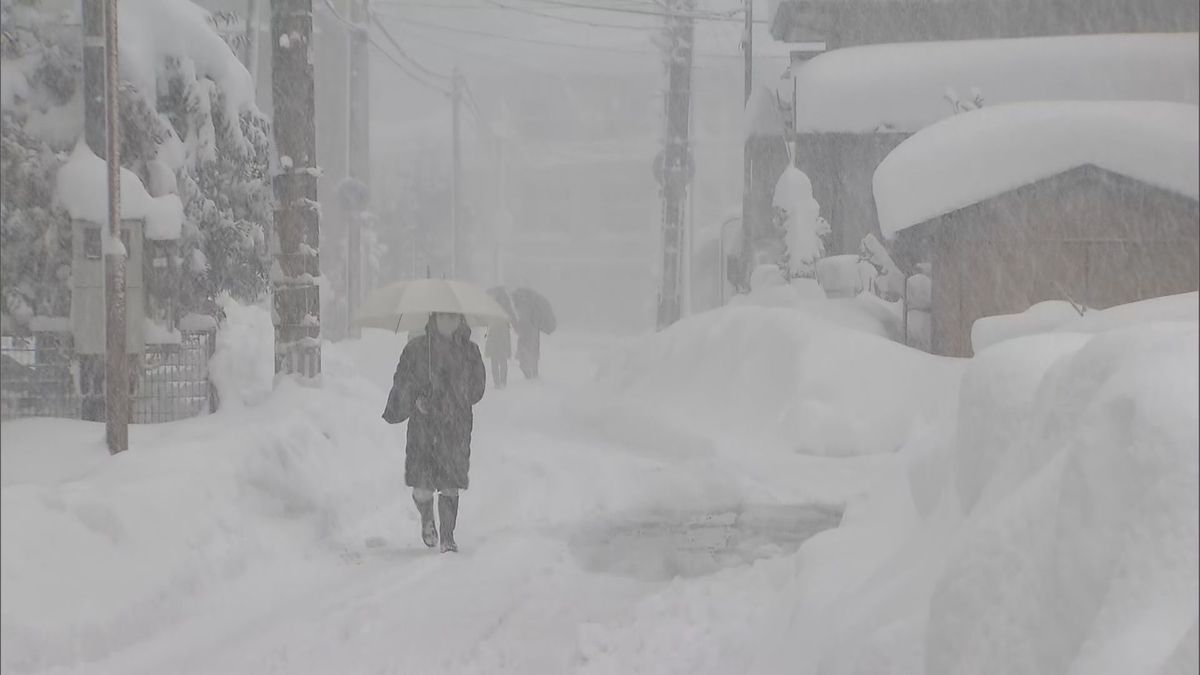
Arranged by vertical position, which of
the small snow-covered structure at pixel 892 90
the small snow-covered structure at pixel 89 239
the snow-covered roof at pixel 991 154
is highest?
the small snow-covered structure at pixel 892 90

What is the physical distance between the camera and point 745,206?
2956 cm

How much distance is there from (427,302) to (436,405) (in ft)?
2.31

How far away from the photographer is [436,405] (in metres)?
9.02

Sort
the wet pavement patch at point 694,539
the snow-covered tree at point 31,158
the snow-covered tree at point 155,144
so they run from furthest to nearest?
the wet pavement patch at point 694,539 < the snow-covered tree at point 155,144 < the snow-covered tree at point 31,158

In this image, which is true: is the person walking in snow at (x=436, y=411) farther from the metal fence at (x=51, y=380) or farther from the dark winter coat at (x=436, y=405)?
the metal fence at (x=51, y=380)

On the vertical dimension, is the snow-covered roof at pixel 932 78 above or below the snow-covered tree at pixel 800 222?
above

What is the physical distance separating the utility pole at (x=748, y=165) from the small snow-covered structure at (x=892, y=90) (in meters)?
3.39

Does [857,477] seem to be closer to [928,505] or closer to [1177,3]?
[928,505]

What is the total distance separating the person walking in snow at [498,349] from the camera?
21984mm

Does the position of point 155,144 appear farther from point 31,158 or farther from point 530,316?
point 530,316

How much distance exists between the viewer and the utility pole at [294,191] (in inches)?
420

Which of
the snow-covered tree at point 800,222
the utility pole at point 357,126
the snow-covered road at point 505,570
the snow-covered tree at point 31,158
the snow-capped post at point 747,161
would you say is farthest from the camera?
the utility pole at point 357,126

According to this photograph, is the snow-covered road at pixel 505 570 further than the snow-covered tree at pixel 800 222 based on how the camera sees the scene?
No

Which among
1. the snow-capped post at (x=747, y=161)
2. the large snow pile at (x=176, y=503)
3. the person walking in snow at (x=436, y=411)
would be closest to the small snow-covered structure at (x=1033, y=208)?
the large snow pile at (x=176, y=503)
